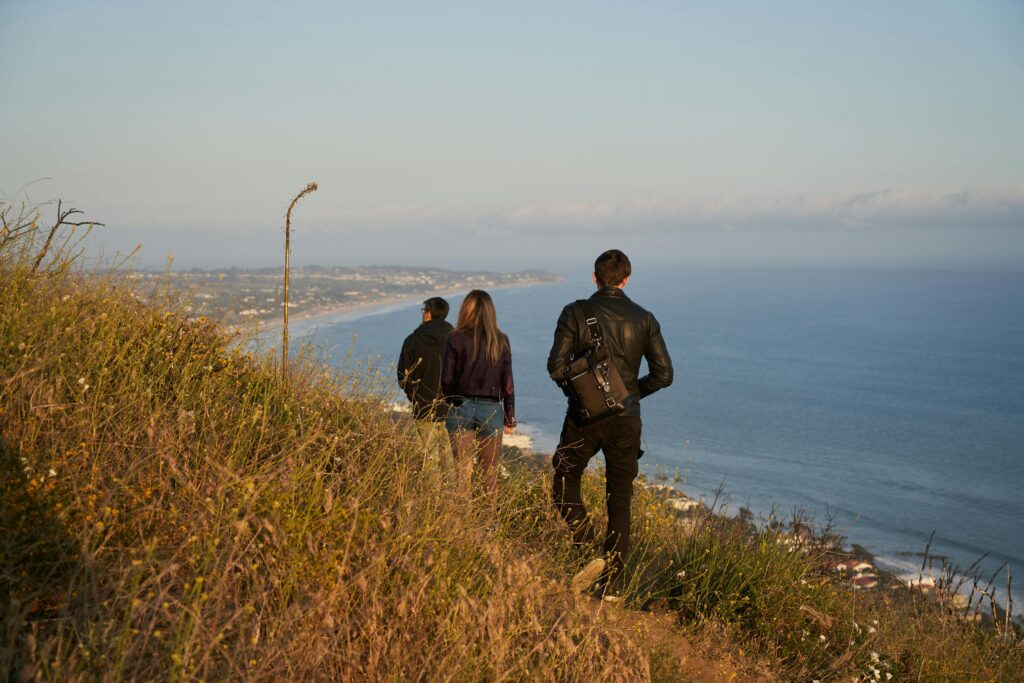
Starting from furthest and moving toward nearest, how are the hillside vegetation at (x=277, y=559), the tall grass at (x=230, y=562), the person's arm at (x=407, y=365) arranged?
the person's arm at (x=407, y=365) → the hillside vegetation at (x=277, y=559) → the tall grass at (x=230, y=562)

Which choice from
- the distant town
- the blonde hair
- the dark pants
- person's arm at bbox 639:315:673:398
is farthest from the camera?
the distant town

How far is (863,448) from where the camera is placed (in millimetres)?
56469

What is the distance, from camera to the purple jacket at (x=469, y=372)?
Answer: 646 cm

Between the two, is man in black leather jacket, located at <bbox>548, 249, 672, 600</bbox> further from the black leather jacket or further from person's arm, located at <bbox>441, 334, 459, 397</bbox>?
person's arm, located at <bbox>441, 334, 459, 397</bbox>

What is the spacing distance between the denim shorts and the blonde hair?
356 millimetres

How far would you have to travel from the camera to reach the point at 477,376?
6465mm

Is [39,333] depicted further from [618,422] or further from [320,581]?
[618,422]

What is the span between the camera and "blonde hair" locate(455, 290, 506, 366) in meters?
6.45

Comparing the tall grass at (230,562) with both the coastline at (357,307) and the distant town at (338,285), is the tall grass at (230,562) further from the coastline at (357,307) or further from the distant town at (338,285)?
the coastline at (357,307)

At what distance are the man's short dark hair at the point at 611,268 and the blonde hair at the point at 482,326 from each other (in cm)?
118

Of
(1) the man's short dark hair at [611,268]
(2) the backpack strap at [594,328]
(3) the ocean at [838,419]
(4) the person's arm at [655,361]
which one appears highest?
(1) the man's short dark hair at [611,268]

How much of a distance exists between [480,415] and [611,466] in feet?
4.52

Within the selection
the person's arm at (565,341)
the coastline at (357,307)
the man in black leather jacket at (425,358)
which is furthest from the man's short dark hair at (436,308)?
the coastline at (357,307)

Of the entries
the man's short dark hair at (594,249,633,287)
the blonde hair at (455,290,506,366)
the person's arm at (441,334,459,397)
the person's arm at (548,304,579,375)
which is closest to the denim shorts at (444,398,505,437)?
the person's arm at (441,334,459,397)
